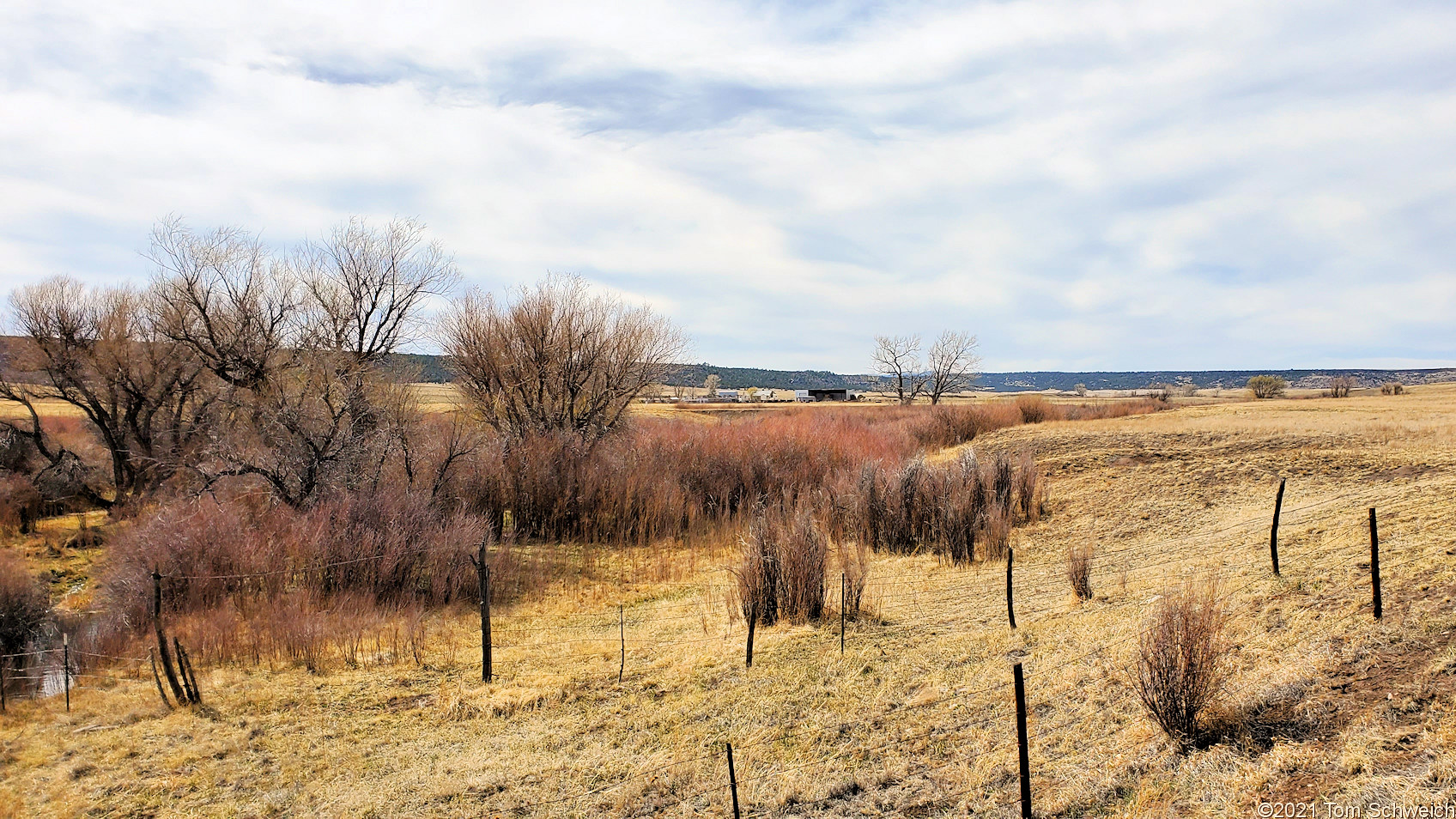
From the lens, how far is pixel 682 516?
2098cm

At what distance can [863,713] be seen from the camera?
6988mm

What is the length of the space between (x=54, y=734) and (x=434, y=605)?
5.90m

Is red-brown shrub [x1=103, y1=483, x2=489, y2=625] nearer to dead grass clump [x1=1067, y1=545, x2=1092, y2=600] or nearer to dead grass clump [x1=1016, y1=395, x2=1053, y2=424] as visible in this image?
dead grass clump [x1=1067, y1=545, x2=1092, y2=600]

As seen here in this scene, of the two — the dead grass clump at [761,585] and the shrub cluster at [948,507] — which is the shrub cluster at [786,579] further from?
the shrub cluster at [948,507]

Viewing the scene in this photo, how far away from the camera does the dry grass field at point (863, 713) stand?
4789 millimetres

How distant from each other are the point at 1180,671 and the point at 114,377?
31339mm

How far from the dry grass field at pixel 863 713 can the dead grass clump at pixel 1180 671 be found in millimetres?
185

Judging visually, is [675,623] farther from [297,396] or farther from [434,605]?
[297,396]

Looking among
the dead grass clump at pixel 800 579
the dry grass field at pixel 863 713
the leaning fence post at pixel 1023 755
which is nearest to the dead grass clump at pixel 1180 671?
the dry grass field at pixel 863 713

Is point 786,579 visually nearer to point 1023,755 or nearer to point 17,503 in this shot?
point 1023,755

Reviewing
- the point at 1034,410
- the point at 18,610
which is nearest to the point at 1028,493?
the point at 1034,410

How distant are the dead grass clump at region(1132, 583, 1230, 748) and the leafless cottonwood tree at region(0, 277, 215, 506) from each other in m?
28.1

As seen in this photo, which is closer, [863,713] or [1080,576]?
[863,713]

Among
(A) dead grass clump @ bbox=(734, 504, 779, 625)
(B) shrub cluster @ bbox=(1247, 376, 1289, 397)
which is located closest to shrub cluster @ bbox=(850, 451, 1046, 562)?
(A) dead grass clump @ bbox=(734, 504, 779, 625)
